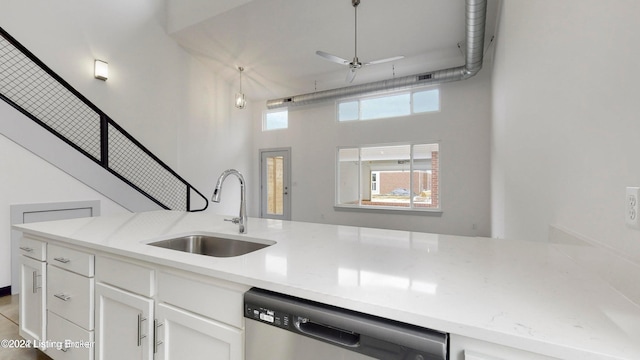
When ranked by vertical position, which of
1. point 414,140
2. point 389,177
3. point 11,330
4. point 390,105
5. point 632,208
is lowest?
point 11,330

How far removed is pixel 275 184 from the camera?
7.56 metres

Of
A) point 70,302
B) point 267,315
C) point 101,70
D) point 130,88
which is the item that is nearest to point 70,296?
point 70,302

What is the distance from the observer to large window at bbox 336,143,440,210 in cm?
588

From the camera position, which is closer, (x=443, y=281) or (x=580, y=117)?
(x=443, y=281)

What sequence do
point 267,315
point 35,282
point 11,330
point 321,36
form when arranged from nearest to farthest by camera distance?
point 267,315 < point 35,282 < point 11,330 < point 321,36

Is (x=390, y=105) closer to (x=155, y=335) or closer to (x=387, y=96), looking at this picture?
(x=387, y=96)

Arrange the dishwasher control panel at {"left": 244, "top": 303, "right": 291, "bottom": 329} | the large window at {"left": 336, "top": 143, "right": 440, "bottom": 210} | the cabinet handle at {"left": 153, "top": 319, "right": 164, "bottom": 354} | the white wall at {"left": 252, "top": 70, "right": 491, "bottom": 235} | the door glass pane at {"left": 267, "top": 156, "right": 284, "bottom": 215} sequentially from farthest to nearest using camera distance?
the door glass pane at {"left": 267, "top": 156, "right": 284, "bottom": 215}, the large window at {"left": 336, "top": 143, "right": 440, "bottom": 210}, the white wall at {"left": 252, "top": 70, "right": 491, "bottom": 235}, the cabinet handle at {"left": 153, "top": 319, "right": 164, "bottom": 354}, the dishwasher control panel at {"left": 244, "top": 303, "right": 291, "bottom": 329}

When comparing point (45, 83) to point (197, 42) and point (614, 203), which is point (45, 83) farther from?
point (614, 203)

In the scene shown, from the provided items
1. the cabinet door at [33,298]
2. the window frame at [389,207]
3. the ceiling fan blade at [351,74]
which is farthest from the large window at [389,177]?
the cabinet door at [33,298]

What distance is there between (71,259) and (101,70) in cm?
392

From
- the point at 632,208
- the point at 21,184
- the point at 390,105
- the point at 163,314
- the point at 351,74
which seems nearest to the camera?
the point at 632,208

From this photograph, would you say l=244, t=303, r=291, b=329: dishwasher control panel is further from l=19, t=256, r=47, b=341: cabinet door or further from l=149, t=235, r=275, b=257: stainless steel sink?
l=19, t=256, r=47, b=341: cabinet door

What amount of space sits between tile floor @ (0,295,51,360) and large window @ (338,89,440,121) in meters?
5.87

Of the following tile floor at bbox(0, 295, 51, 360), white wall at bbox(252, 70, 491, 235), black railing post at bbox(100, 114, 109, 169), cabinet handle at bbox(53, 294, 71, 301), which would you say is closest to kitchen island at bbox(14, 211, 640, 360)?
cabinet handle at bbox(53, 294, 71, 301)
